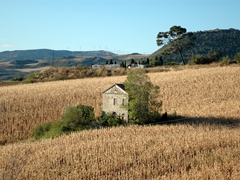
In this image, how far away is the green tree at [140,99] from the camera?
32.6m

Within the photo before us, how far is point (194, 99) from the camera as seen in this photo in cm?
4734

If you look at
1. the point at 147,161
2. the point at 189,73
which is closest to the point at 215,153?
the point at 147,161

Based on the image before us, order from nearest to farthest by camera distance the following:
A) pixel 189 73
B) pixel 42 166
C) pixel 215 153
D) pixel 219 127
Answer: pixel 42 166 → pixel 215 153 → pixel 219 127 → pixel 189 73

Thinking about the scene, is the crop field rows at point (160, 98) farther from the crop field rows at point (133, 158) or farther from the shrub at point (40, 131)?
the crop field rows at point (133, 158)

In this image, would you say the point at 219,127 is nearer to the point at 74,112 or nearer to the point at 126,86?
the point at 126,86

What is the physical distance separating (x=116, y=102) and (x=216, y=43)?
147 metres

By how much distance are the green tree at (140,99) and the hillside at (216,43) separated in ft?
379

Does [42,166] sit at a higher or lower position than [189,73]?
lower

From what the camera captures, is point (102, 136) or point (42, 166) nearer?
point (42, 166)

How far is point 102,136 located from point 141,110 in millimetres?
7175

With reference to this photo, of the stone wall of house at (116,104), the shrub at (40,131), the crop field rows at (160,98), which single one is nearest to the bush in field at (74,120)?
the shrub at (40,131)

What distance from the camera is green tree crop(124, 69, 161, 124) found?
32.6 metres

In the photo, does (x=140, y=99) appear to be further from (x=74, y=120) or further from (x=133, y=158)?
Result: (x=133, y=158)

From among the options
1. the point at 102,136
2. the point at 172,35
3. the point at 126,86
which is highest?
the point at 172,35
